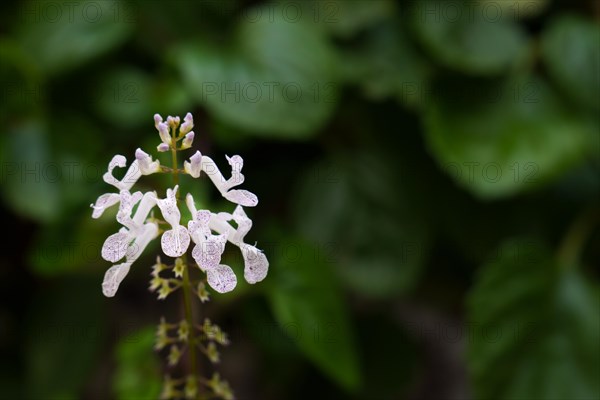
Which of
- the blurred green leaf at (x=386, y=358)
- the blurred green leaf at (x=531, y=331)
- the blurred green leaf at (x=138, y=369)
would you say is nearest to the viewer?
the blurred green leaf at (x=138, y=369)

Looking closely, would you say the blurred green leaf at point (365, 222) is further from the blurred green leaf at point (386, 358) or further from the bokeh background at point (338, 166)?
the blurred green leaf at point (386, 358)

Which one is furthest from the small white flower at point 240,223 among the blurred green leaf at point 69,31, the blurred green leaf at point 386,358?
the blurred green leaf at point 386,358

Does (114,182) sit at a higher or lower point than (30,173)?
lower

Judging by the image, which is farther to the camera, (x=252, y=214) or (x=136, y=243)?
(x=252, y=214)

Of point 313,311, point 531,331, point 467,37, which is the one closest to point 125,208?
point 313,311

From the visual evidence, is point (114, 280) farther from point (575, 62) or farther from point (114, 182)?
point (575, 62)

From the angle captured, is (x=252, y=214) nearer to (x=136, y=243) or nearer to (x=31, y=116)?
(x=31, y=116)

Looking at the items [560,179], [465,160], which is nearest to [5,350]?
[465,160]
